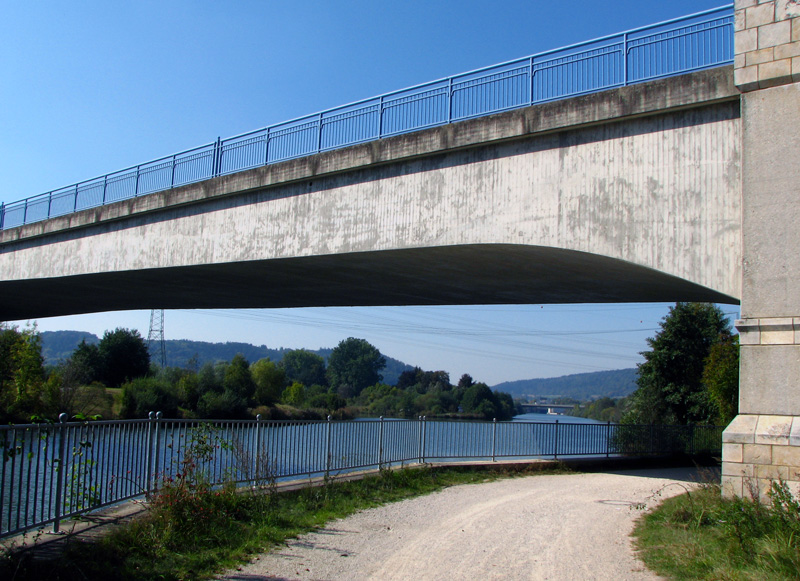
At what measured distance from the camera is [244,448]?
392 inches

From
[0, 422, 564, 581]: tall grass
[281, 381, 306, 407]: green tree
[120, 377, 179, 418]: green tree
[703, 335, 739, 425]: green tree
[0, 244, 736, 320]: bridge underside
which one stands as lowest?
[281, 381, 306, 407]: green tree

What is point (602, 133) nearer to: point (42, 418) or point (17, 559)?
point (42, 418)

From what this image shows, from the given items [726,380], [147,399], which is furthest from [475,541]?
[147,399]

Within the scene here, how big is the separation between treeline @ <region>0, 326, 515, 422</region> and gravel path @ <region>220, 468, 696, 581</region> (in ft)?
10.7

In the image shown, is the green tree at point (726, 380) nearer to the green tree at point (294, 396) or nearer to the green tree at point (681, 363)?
the green tree at point (681, 363)

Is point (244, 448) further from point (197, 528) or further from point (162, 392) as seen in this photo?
point (162, 392)

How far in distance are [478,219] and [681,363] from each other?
22888mm

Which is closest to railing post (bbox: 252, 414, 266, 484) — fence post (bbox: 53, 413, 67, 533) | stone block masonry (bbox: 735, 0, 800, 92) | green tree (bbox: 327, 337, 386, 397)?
fence post (bbox: 53, 413, 67, 533)

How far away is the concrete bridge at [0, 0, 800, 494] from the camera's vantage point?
8086mm

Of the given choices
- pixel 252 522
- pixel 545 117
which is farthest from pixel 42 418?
pixel 545 117

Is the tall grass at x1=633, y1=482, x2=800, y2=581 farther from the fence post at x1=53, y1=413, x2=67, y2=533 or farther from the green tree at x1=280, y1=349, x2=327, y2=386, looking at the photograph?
the green tree at x1=280, y1=349, x2=327, y2=386

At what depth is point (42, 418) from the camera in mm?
7211

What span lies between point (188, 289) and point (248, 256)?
19.4 ft

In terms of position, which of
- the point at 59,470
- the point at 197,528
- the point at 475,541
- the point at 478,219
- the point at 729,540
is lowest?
the point at 475,541
